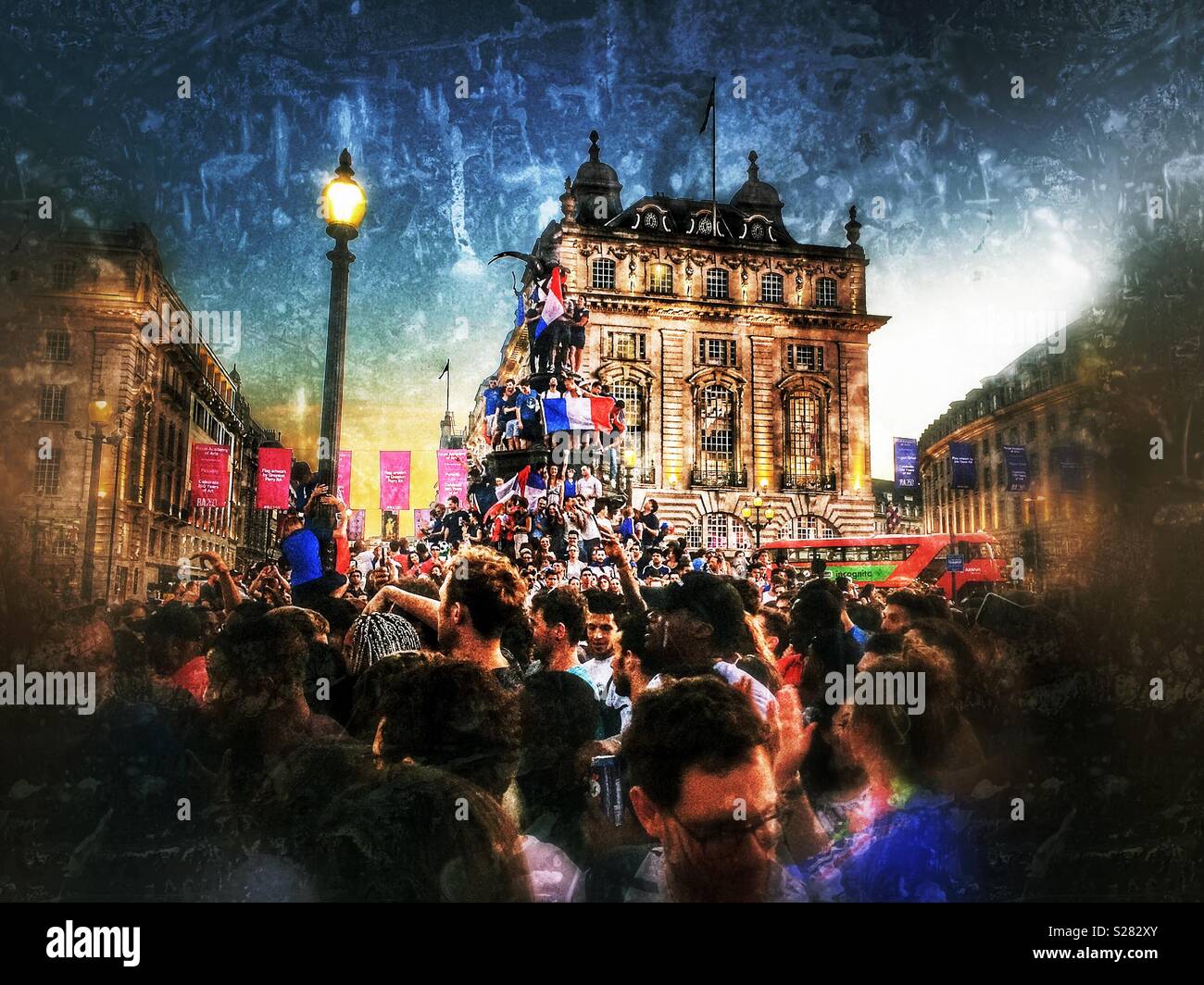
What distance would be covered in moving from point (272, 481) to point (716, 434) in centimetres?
619

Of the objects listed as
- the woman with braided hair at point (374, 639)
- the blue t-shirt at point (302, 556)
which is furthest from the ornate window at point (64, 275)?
the woman with braided hair at point (374, 639)

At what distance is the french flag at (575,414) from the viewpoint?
10.6 m

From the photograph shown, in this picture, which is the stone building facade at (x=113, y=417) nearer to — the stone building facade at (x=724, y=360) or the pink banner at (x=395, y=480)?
the pink banner at (x=395, y=480)

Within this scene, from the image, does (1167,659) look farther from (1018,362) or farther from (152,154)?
(152,154)

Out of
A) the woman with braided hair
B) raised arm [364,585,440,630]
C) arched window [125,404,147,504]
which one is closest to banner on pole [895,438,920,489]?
raised arm [364,585,440,630]

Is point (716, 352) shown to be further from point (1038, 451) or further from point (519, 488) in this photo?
point (1038, 451)

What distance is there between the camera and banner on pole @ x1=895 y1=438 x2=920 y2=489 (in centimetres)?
846

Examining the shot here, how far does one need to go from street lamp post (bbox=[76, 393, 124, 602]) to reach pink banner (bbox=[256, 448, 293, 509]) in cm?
114

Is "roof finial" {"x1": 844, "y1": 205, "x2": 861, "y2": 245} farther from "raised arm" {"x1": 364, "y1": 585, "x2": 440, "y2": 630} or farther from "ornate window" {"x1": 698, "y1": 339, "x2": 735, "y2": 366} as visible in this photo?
"raised arm" {"x1": 364, "y1": 585, "x2": 440, "y2": 630}

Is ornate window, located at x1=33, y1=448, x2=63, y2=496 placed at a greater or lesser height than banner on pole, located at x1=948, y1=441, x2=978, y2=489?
lesser

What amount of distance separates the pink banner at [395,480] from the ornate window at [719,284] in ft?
17.7

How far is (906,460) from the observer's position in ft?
27.9
